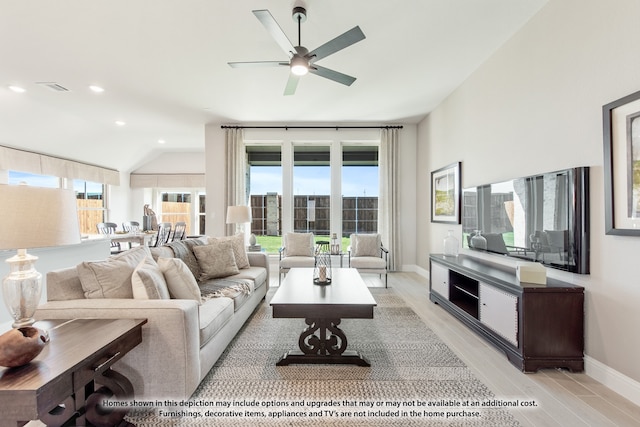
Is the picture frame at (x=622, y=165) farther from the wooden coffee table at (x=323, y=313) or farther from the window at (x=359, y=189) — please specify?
the window at (x=359, y=189)

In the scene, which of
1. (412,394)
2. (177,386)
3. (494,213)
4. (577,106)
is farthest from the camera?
(494,213)

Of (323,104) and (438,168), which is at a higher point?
(323,104)

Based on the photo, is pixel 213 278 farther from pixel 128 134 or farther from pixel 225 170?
pixel 128 134

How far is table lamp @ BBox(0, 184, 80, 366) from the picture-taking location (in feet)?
4.00

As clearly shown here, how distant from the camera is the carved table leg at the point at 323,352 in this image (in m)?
2.40

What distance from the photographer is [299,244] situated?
5336mm

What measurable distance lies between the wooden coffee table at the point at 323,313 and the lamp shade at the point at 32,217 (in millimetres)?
1445

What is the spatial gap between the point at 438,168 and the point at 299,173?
2775 millimetres

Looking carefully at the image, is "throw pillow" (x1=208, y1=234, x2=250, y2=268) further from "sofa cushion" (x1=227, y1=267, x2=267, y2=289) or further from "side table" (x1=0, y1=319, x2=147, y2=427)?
"side table" (x1=0, y1=319, x2=147, y2=427)

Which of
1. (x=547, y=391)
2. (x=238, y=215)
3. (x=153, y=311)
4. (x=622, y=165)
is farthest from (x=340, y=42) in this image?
(x=238, y=215)

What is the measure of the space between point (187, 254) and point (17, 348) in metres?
2.14

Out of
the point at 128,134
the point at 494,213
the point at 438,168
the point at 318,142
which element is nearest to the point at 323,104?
the point at 318,142

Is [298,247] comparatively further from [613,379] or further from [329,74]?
[613,379]

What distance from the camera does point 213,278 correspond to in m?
3.36
